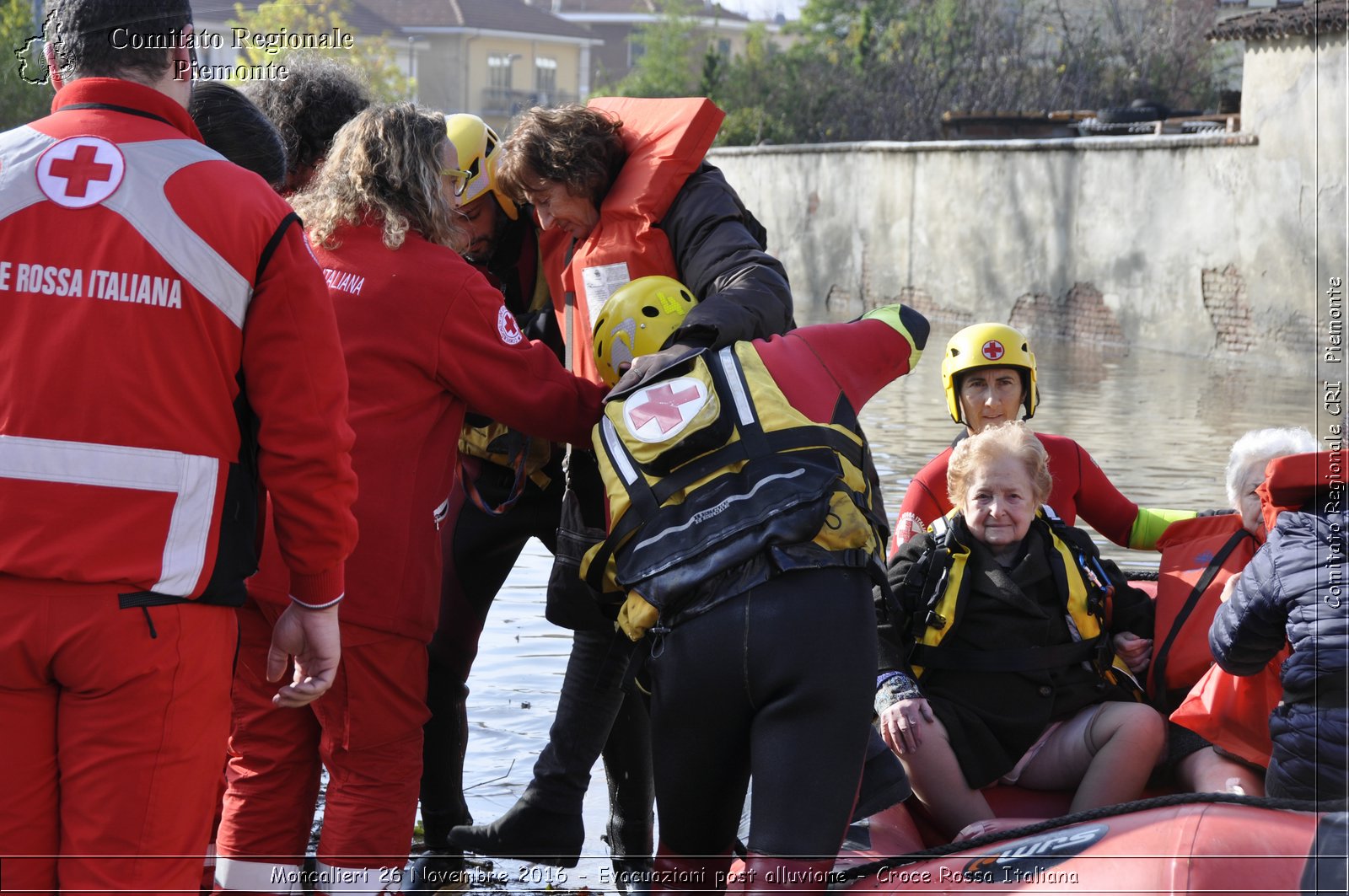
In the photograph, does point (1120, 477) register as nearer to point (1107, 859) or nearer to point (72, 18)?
point (1107, 859)

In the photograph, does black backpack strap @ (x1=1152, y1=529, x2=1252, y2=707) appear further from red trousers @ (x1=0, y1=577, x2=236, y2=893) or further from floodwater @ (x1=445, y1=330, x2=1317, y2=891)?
red trousers @ (x1=0, y1=577, x2=236, y2=893)

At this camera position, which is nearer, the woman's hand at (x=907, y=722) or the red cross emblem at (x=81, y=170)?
the red cross emblem at (x=81, y=170)

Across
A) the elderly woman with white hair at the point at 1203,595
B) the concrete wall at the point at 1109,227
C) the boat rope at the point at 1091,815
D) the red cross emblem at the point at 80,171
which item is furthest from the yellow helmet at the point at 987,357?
the concrete wall at the point at 1109,227

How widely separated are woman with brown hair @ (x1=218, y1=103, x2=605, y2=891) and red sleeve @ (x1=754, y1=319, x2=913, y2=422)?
1.99ft

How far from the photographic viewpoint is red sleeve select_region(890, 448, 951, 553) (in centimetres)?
450

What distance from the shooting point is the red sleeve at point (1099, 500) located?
473cm

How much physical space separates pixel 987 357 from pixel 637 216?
1420mm

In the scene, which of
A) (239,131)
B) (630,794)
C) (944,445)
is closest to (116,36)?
(239,131)

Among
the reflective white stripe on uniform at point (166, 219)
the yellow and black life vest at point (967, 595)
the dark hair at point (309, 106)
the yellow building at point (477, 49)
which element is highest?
the yellow building at point (477, 49)

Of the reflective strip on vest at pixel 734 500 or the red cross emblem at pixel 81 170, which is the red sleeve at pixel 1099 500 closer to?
the reflective strip on vest at pixel 734 500

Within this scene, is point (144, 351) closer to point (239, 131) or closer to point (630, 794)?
point (239, 131)

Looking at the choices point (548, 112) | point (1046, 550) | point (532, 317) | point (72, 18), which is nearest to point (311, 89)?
point (548, 112)

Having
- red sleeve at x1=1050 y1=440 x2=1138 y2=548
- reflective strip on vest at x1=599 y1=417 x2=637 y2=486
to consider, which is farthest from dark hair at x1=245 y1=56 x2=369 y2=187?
red sleeve at x1=1050 y1=440 x2=1138 y2=548

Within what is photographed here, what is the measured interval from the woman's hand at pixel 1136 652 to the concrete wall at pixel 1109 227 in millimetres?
9071
